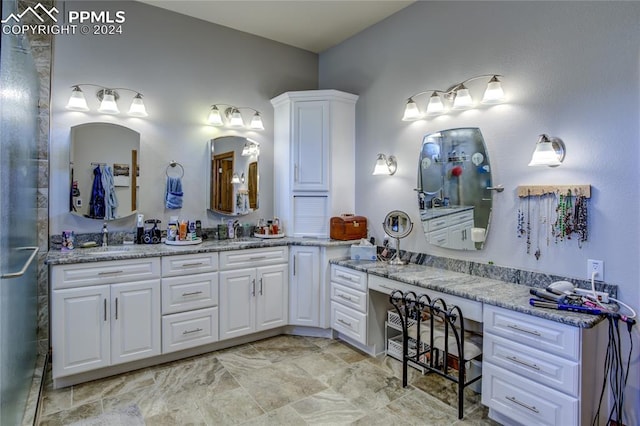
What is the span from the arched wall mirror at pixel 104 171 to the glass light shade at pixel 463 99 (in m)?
2.69

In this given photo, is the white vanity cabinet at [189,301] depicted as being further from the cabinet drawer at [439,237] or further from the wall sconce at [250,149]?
the cabinet drawer at [439,237]

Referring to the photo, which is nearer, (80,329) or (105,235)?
(80,329)

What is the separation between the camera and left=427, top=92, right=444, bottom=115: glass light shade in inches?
114

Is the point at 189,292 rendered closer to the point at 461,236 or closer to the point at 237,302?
the point at 237,302

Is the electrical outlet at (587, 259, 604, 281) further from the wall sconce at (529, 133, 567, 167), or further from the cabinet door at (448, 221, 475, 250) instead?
the cabinet door at (448, 221, 475, 250)

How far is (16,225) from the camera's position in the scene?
1.94 meters

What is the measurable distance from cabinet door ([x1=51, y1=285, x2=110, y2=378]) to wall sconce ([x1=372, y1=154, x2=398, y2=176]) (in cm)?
240

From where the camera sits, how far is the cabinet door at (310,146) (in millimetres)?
3691

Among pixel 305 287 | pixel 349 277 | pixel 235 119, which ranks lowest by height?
pixel 305 287

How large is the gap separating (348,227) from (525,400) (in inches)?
77.2

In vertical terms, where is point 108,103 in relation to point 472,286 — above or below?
above

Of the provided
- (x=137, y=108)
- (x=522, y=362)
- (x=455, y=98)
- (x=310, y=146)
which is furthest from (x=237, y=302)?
(x=455, y=98)

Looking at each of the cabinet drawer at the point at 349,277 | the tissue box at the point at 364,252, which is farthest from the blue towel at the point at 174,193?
the tissue box at the point at 364,252

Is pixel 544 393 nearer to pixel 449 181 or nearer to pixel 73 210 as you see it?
pixel 449 181
